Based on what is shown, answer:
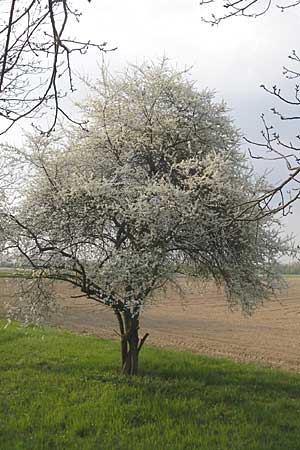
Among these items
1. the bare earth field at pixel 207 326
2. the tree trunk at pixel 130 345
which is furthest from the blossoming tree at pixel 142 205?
the bare earth field at pixel 207 326

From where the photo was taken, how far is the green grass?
20.6 feet

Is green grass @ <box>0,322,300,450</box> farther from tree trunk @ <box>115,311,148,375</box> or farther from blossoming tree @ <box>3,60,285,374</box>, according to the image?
blossoming tree @ <box>3,60,285,374</box>

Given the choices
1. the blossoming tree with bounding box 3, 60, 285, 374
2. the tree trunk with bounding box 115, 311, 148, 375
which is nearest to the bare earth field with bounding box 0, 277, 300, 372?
the tree trunk with bounding box 115, 311, 148, 375

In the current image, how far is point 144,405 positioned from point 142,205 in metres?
3.17

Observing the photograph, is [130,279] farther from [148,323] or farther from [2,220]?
[148,323]

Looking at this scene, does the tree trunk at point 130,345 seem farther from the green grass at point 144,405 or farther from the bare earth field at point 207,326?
the bare earth field at point 207,326

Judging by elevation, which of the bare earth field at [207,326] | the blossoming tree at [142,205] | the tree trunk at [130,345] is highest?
the blossoming tree at [142,205]

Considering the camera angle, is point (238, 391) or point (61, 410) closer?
point (61, 410)

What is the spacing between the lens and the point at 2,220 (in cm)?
981

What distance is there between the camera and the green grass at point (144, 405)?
20.6 feet

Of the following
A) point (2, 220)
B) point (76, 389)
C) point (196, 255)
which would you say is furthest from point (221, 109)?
point (76, 389)

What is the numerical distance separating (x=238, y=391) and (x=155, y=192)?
144 inches

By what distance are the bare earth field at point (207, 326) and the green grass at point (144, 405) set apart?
1340 mm

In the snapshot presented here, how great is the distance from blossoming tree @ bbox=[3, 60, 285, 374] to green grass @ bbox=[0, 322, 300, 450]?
1.26 meters
